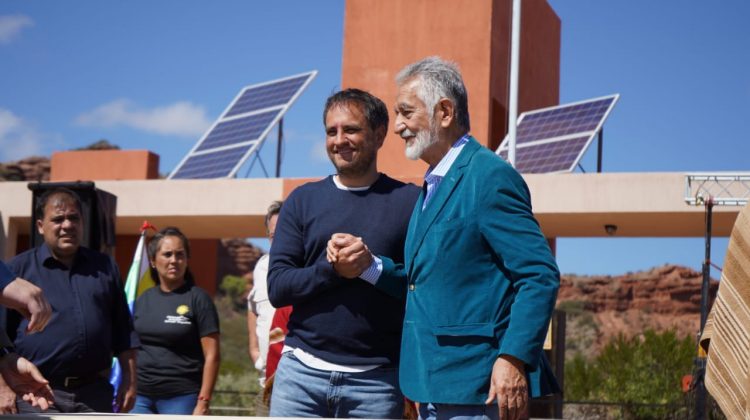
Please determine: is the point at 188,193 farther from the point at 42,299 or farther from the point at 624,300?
the point at 624,300

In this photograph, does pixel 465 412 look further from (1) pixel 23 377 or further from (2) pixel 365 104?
(1) pixel 23 377

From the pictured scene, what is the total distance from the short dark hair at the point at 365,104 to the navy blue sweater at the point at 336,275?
0.23m

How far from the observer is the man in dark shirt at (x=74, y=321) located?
5.02m

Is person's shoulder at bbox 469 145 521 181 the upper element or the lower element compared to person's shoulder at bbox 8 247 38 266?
upper

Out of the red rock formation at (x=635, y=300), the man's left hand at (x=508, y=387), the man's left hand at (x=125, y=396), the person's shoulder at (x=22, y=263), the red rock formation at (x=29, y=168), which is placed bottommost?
the man's left hand at (x=125, y=396)

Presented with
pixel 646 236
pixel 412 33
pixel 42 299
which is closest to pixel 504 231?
pixel 42 299

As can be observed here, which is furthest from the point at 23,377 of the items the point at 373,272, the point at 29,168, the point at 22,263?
the point at 29,168

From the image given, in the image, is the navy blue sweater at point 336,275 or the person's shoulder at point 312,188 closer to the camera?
the navy blue sweater at point 336,275

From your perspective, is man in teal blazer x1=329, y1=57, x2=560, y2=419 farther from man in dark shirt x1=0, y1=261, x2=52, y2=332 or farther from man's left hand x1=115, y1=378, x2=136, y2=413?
man's left hand x1=115, y1=378, x2=136, y2=413

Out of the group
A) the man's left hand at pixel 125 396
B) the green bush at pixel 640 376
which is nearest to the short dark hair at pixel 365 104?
the man's left hand at pixel 125 396

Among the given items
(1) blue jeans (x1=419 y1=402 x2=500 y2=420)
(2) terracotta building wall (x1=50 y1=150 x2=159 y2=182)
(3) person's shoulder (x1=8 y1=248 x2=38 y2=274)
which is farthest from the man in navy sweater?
(2) terracotta building wall (x1=50 y1=150 x2=159 y2=182)

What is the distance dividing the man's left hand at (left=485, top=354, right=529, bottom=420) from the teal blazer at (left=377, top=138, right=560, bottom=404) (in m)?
0.04

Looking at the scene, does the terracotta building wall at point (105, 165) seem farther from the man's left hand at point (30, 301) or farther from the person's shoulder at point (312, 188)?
the man's left hand at point (30, 301)

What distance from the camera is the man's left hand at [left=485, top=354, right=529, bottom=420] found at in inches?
Result: 124
